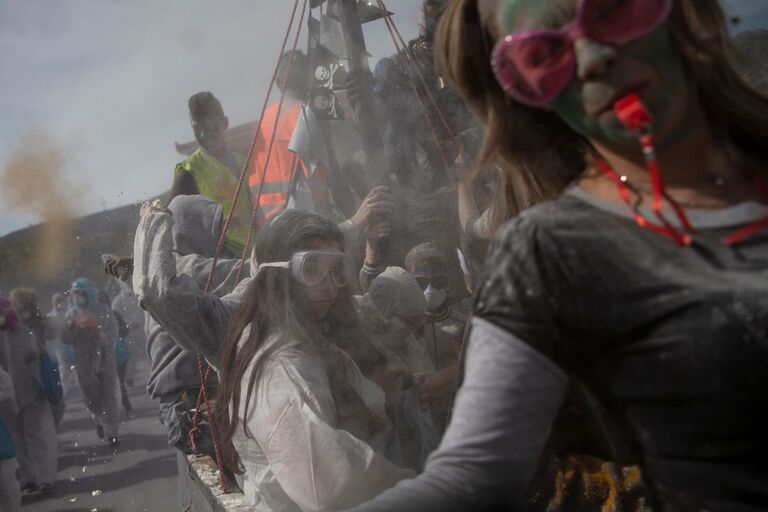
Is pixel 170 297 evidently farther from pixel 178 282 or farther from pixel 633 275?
pixel 633 275

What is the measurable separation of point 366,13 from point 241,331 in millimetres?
2072

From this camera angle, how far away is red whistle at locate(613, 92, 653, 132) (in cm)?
95

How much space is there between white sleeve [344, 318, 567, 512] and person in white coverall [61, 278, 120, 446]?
8923mm

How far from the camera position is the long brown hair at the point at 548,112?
1.06m

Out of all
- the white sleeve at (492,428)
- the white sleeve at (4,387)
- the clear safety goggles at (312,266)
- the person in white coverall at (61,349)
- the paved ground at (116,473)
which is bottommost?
the paved ground at (116,473)

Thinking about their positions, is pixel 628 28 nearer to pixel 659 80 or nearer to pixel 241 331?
pixel 659 80

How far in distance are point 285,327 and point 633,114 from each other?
1.94 m

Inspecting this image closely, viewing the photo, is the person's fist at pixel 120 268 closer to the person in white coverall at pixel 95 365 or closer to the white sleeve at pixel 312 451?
the white sleeve at pixel 312 451

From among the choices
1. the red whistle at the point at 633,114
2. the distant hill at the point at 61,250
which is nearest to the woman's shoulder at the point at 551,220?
the red whistle at the point at 633,114

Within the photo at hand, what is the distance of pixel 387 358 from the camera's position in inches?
120

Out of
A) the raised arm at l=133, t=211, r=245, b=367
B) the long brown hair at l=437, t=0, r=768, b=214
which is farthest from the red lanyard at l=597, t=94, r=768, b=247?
the raised arm at l=133, t=211, r=245, b=367

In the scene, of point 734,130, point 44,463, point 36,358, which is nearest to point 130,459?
point 44,463

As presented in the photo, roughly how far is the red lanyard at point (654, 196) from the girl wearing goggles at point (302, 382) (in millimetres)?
1570

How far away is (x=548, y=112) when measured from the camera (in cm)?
114
